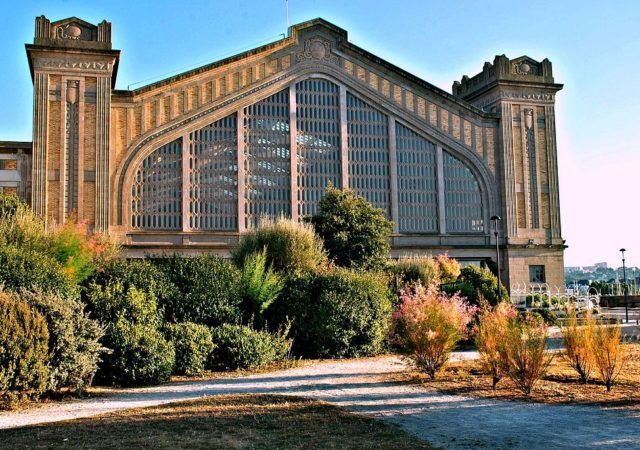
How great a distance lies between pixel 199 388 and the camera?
1386cm

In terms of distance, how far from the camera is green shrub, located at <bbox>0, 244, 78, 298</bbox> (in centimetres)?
1434

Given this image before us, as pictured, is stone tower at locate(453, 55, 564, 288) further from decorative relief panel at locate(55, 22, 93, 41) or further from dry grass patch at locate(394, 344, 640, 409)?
dry grass patch at locate(394, 344, 640, 409)

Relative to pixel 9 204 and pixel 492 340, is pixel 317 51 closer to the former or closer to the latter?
pixel 9 204

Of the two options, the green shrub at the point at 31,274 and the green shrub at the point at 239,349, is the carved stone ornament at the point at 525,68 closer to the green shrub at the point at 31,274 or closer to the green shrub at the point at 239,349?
the green shrub at the point at 239,349

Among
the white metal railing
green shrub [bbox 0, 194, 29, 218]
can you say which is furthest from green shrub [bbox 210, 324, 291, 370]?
the white metal railing

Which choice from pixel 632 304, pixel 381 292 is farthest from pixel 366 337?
pixel 632 304

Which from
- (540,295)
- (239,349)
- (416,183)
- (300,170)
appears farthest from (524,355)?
(416,183)

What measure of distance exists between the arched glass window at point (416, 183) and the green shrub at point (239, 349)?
81.5 ft

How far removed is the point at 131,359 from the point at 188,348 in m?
1.75

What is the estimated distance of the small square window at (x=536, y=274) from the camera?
1685 inches

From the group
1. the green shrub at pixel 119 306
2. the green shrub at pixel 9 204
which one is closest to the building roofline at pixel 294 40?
the green shrub at pixel 9 204

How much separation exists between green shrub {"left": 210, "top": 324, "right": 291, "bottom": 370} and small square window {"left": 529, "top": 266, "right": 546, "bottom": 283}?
2923cm

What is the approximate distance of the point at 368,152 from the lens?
41.3m

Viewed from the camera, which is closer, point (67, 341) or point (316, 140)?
point (67, 341)
